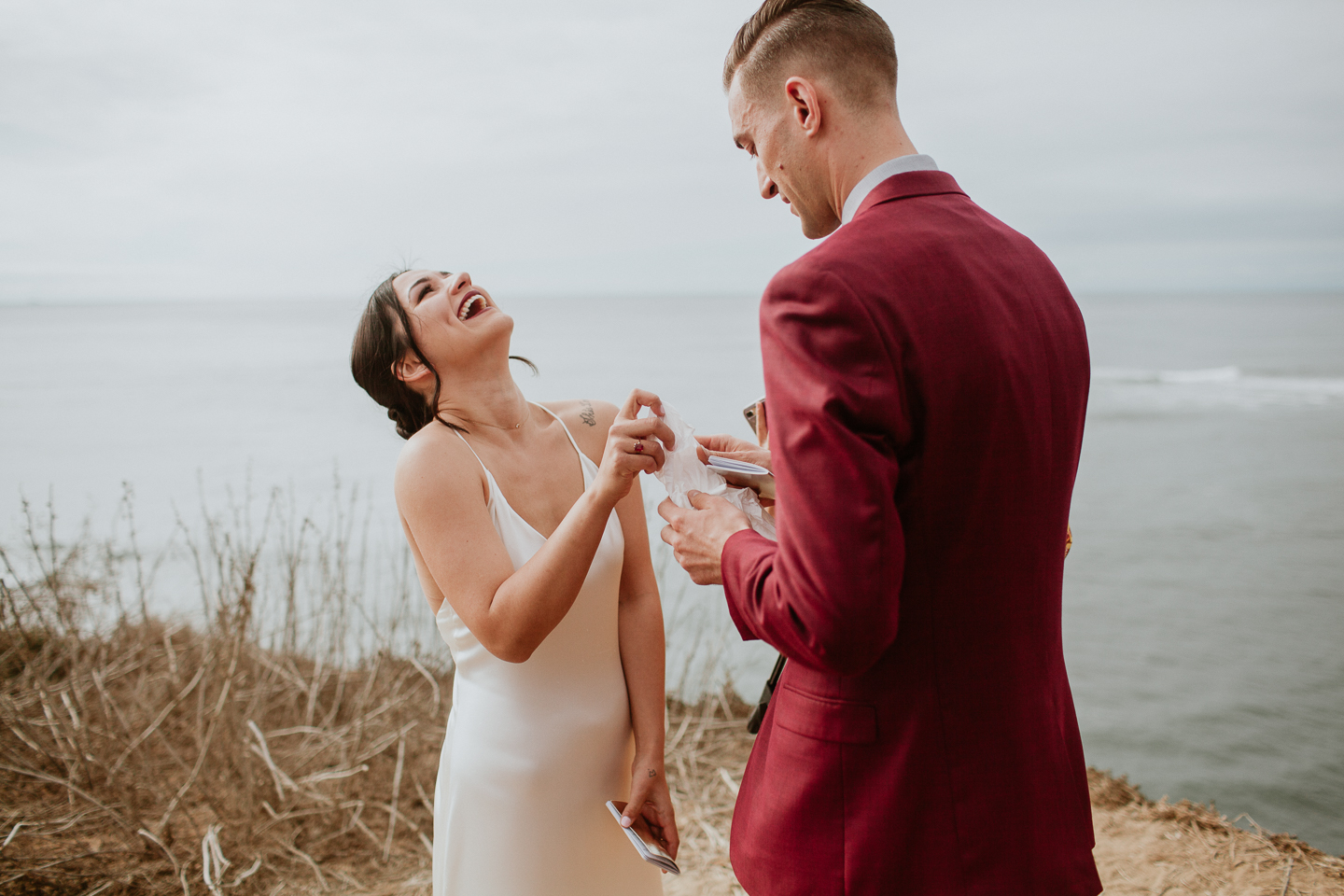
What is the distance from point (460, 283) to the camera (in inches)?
87.3

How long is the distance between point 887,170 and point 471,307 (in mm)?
1192

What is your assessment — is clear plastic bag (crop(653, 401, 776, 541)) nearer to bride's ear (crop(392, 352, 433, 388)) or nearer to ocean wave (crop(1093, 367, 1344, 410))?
bride's ear (crop(392, 352, 433, 388))

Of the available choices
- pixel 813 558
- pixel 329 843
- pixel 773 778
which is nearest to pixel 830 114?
pixel 813 558

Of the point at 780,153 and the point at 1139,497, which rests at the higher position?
the point at 780,153

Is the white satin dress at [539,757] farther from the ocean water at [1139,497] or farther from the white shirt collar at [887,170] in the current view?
the ocean water at [1139,497]

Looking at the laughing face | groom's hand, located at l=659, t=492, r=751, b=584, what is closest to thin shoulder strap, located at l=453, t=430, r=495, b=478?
the laughing face

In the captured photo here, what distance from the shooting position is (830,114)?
58.7 inches

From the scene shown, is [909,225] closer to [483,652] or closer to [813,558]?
[813,558]

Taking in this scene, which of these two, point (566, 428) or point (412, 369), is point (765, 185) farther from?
point (412, 369)

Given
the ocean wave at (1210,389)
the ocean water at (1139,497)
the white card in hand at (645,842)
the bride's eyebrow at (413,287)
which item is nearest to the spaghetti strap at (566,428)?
the bride's eyebrow at (413,287)

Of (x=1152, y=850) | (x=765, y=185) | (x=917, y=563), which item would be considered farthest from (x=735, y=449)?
(x=1152, y=850)

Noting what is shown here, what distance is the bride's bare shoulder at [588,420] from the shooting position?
7.68 ft

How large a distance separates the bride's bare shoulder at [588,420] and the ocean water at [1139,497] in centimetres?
308

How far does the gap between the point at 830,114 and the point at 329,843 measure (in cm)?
390
